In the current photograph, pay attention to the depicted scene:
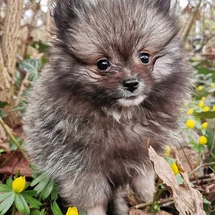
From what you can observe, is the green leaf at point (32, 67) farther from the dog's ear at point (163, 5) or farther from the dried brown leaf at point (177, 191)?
the dried brown leaf at point (177, 191)

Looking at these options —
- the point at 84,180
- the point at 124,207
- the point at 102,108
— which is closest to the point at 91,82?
the point at 102,108

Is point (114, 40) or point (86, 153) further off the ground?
point (114, 40)

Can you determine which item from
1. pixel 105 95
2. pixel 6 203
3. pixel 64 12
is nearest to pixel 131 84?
pixel 105 95

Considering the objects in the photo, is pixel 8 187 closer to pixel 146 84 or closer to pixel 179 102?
pixel 146 84

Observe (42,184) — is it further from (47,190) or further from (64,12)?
(64,12)

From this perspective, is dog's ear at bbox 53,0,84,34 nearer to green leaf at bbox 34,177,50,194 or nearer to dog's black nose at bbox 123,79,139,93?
dog's black nose at bbox 123,79,139,93

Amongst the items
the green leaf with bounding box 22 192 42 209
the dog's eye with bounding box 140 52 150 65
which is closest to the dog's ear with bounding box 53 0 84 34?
the dog's eye with bounding box 140 52 150 65

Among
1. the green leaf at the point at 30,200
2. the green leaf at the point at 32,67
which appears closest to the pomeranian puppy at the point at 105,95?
the green leaf at the point at 30,200
